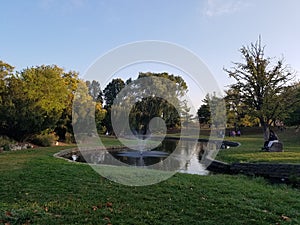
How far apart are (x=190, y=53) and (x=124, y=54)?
Result: 2.44 meters

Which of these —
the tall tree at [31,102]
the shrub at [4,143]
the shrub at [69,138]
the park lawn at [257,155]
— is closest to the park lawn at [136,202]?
the park lawn at [257,155]

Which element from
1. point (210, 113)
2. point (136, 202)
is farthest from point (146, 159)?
point (210, 113)

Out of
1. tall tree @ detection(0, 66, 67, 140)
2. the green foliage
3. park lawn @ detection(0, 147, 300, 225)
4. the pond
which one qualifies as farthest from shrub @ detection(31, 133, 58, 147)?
the green foliage

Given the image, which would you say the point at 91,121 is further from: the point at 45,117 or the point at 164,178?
the point at 164,178

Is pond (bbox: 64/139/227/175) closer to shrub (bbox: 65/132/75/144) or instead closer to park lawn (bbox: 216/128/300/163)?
park lawn (bbox: 216/128/300/163)

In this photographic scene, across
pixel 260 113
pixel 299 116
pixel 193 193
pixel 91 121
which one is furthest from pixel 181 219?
pixel 299 116

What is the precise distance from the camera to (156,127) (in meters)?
46.7

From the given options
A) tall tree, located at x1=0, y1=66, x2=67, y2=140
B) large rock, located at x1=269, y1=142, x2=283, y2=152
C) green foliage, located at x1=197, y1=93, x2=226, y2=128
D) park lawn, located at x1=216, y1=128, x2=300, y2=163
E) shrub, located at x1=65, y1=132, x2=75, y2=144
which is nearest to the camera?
park lawn, located at x1=216, y1=128, x2=300, y2=163

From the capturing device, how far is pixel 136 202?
5707 millimetres

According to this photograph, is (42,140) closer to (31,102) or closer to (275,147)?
(31,102)

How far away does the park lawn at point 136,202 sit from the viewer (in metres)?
4.71

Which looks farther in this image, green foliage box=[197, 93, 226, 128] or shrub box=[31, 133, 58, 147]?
green foliage box=[197, 93, 226, 128]

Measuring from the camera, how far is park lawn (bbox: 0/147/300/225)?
15.4ft

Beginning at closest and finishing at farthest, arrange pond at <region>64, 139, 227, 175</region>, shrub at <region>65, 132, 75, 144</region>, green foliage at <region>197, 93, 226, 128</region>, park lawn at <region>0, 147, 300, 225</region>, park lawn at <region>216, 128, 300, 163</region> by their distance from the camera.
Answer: park lawn at <region>0, 147, 300, 225</region>
park lawn at <region>216, 128, 300, 163</region>
pond at <region>64, 139, 227, 175</region>
shrub at <region>65, 132, 75, 144</region>
green foliage at <region>197, 93, 226, 128</region>
